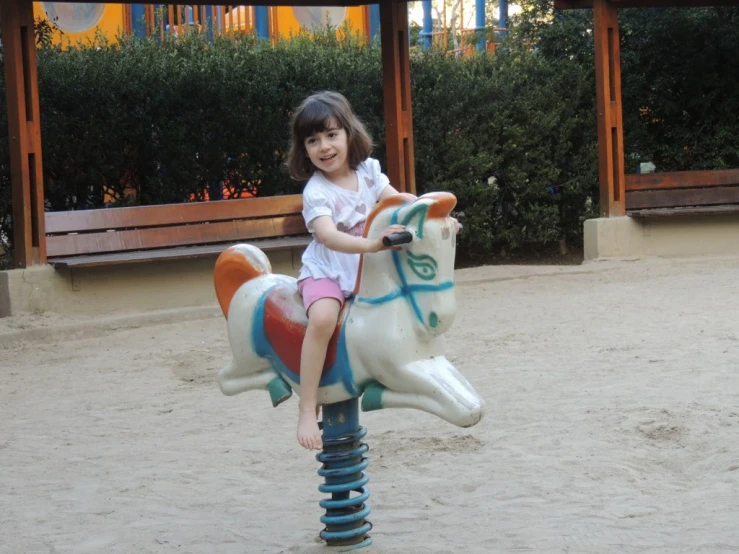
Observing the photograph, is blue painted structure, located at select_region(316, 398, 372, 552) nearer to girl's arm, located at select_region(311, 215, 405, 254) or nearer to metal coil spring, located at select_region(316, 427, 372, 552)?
metal coil spring, located at select_region(316, 427, 372, 552)

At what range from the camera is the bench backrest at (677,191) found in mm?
12273

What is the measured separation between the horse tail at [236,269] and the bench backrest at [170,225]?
583 cm

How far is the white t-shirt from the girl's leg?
0.14m

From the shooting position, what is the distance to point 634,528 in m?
3.89

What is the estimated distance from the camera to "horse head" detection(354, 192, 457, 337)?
3.29 m

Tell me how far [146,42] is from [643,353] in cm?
745

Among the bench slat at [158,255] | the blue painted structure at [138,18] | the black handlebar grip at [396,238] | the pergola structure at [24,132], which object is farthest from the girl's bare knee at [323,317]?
the blue painted structure at [138,18]

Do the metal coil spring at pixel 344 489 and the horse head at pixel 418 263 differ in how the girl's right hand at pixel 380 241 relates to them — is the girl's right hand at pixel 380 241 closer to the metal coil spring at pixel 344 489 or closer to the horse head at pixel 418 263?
the horse head at pixel 418 263

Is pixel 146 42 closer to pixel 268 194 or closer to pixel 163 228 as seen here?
pixel 268 194

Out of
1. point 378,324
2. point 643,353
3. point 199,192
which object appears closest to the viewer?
point 378,324

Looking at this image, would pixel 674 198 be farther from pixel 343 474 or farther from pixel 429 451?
pixel 343 474

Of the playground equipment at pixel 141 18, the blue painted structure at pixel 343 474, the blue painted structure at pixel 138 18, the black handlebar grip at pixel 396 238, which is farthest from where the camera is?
the blue painted structure at pixel 138 18

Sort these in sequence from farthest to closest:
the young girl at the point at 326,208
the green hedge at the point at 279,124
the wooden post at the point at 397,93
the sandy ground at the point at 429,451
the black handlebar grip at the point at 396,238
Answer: the green hedge at the point at 279,124 < the wooden post at the point at 397,93 < the sandy ground at the point at 429,451 < the young girl at the point at 326,208 < the black handlebar grip at the point at 396,238

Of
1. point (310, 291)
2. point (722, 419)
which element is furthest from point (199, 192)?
point (310, 291)
